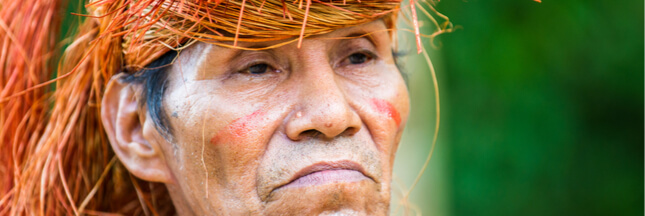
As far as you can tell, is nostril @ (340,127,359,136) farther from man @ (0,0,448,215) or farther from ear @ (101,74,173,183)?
ear @ (101,74,173,183)

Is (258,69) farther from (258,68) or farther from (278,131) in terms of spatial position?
(278,131)

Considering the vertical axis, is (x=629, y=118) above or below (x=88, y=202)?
below

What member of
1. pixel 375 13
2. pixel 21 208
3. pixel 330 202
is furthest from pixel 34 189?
pixel 375 13

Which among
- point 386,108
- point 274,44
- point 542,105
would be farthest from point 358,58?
point 542,105

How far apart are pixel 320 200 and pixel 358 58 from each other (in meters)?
0.37

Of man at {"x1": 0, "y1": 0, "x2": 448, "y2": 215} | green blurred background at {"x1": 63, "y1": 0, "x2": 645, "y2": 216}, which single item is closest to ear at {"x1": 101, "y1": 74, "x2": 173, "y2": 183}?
man at {"x1": 0, "y1": 0, "x2": 448, "y2": 215}

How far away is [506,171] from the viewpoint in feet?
12.3

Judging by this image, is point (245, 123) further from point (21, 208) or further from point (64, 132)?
point (21, 208)

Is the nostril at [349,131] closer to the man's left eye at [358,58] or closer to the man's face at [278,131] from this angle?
the man's face at [278,131]

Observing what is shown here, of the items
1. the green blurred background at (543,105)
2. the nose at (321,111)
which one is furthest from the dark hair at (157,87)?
the green blurred background at (543,105)

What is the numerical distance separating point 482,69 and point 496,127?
0.32m

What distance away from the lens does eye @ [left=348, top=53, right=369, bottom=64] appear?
1646 mm

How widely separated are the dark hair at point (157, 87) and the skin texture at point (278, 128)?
0.02m

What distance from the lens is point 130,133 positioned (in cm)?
171
